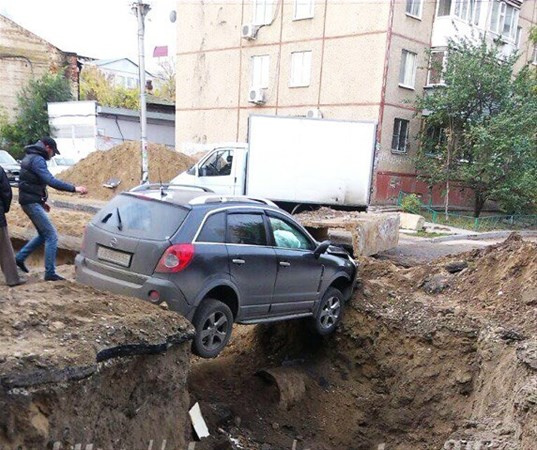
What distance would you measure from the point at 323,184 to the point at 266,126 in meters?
2.23

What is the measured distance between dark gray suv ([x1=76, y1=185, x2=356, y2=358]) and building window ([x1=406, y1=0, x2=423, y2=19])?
62.7ft

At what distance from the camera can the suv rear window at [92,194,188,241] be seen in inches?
209

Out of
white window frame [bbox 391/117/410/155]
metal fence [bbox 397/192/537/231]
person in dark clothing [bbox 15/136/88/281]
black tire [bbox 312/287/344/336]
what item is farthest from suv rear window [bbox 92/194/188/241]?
white window frame [bbox 391/117/410/155]

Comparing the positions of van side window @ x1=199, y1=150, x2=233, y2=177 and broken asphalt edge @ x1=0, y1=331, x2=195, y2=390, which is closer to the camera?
broken asphalt edge @ x1=0, y1=331, x2=195, y2=390

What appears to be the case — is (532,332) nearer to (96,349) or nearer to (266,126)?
(96,349)

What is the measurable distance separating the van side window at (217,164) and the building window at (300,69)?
11.5m

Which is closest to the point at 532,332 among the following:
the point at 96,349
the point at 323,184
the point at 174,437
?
the point at 174,437

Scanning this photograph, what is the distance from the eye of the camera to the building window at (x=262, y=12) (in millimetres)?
25094

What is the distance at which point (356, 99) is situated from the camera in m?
22.6

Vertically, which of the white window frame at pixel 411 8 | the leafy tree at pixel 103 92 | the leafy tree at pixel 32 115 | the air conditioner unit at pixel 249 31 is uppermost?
the white window frame at pixel 411 8

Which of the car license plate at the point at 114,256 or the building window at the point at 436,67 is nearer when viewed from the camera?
the car license plate at the point at 114,256

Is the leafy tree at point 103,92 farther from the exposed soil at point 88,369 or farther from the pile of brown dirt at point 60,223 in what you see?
the exposed soil at point 88,369

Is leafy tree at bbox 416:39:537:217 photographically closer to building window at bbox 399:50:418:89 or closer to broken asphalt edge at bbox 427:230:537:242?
building window at bbox 399:50:418:89

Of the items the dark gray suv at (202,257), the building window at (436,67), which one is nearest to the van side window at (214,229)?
the dark gray suv at (202,257)
